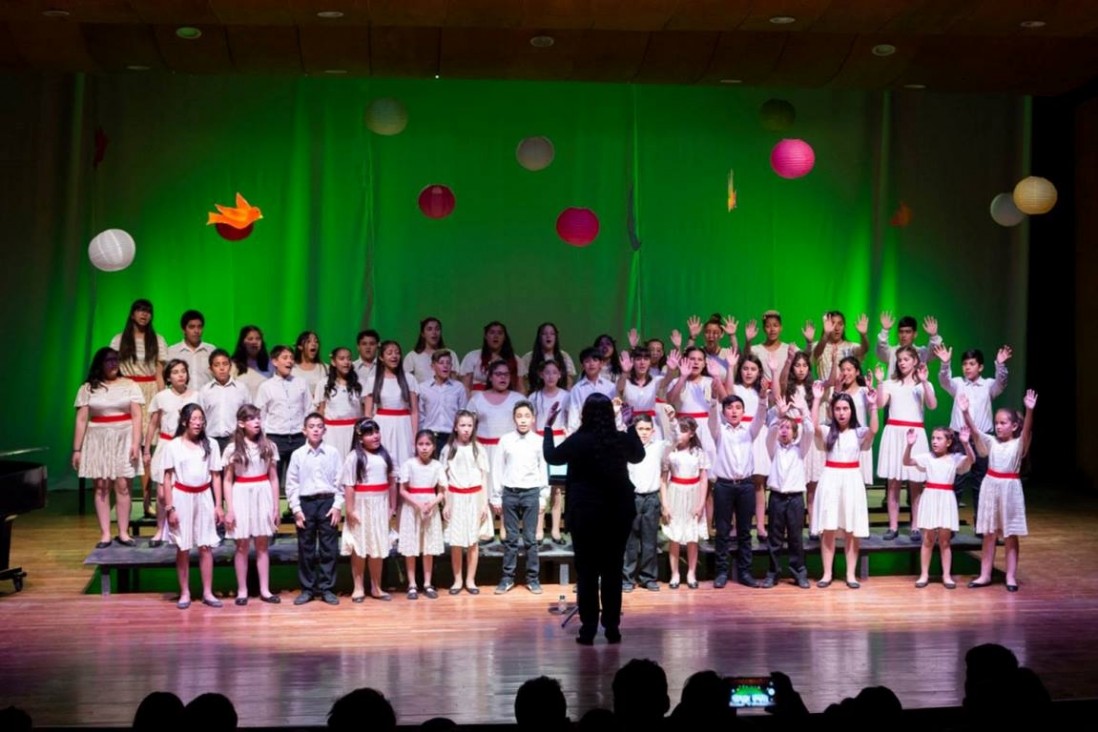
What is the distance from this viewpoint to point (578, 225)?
10.5 metres

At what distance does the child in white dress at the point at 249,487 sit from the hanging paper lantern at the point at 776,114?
14.2ft

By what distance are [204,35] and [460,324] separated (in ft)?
11.9

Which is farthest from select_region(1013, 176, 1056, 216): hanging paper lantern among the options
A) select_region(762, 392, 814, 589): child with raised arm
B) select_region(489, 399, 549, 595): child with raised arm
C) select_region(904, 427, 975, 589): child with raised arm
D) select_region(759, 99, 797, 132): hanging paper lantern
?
select_region(489, 399, 549, 595): child with raised arm

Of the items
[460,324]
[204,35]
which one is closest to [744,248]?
[460,324]

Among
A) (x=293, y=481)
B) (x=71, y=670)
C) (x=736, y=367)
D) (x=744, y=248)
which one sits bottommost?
(x=71, y=670)

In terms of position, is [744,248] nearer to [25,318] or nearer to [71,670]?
[25,318]

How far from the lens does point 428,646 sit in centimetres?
745

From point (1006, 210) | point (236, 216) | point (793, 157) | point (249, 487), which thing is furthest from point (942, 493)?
point (236, 216)

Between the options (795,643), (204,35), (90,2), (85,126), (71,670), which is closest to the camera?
(71,670)

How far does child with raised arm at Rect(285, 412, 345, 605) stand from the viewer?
8.40 meters

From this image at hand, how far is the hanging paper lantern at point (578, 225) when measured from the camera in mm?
10547

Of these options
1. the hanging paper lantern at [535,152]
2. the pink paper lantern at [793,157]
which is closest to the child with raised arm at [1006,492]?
the pink paper lantern at [793,157]

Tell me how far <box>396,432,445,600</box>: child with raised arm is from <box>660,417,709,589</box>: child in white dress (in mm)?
1389

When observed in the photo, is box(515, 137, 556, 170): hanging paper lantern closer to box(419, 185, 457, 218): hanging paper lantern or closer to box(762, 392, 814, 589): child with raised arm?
box(419, 185, 457, 218): hanging paper lantern
